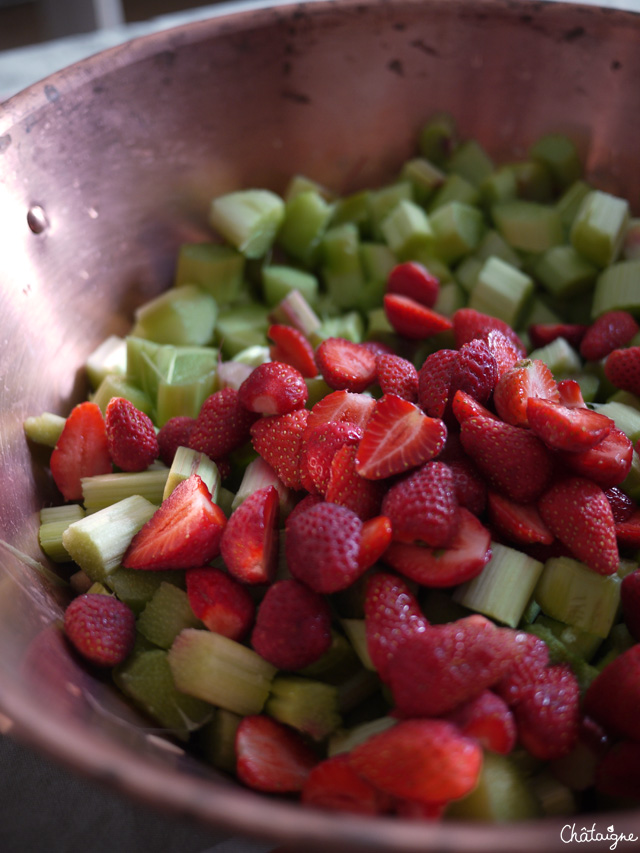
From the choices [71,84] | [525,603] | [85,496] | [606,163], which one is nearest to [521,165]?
[606,163]

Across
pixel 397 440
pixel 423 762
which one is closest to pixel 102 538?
pixel 397 440

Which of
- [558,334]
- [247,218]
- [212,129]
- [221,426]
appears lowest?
[558,334]

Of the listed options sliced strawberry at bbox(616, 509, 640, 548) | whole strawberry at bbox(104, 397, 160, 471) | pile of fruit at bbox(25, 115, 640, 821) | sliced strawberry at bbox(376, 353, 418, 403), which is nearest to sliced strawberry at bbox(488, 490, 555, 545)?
pile of fruit at bbox(25, 115, 640, 821)

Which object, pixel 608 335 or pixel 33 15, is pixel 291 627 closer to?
pixel 608 335

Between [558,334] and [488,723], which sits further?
[558,334]

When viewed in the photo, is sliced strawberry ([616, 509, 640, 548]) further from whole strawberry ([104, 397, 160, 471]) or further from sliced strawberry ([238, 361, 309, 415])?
whole strawberry ([104, 397, 160, 471])

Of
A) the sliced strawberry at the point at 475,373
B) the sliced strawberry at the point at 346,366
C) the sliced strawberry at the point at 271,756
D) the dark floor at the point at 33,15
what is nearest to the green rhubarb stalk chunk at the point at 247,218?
the sliced strawberry at the point at 346,366
